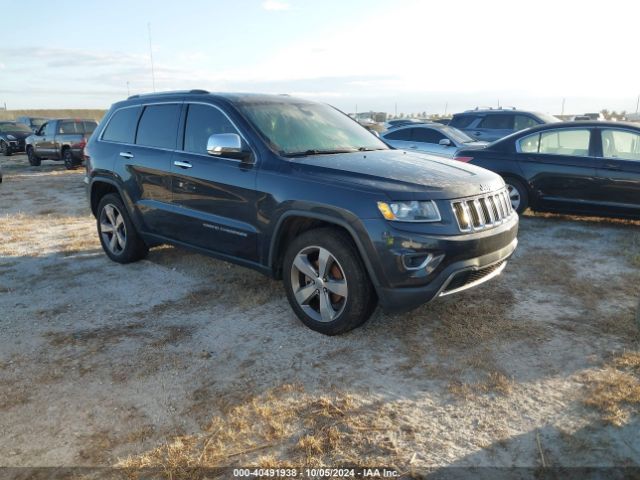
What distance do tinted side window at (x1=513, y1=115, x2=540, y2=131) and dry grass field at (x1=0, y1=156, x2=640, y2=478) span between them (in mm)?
8229

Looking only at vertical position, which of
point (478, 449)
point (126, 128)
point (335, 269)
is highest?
point (126, 128)

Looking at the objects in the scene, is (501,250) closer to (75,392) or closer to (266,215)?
(266,215)

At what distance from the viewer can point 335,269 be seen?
3838 mm

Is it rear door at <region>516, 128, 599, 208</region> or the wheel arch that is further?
rear door at <region>516, 128, 599, 208</region>

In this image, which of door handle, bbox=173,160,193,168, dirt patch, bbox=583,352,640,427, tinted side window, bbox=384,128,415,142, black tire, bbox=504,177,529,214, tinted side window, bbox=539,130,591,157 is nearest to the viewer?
dirt patch, bbox=583,352,640,427

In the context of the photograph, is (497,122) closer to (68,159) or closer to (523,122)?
(523,122)

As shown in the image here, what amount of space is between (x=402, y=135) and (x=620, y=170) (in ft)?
16.7

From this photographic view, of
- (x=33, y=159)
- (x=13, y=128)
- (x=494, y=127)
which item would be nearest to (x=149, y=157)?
(x=494, y=127)

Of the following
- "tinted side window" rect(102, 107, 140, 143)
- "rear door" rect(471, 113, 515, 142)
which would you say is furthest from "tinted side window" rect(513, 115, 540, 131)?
"tinted side window" rect(102, 107, 140, 143)

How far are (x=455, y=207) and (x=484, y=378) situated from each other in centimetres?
113

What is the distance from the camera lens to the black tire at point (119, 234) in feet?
18.7

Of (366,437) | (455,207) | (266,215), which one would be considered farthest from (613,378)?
(266,215)

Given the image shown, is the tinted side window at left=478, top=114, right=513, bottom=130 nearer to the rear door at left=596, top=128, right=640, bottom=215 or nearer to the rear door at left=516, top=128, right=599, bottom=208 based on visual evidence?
the rear door at left=516, top=128, right=599, bottom=208

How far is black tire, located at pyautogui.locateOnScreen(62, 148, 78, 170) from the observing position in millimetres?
16438
